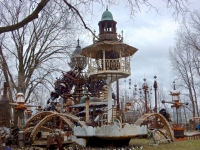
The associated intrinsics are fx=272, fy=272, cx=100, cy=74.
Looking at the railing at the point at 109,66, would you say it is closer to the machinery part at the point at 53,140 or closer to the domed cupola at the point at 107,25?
the domed cupola at the point at 107,25

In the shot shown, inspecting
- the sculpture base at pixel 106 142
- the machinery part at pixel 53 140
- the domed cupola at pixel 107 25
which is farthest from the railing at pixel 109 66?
the machinery part at pixel 53 140

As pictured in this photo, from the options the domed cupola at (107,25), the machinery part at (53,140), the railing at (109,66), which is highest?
the domed cupola at (107,25)

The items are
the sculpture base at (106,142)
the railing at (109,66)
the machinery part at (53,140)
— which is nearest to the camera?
the machinery part at (53,140)

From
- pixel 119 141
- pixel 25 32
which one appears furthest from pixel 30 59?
pixel 119 141

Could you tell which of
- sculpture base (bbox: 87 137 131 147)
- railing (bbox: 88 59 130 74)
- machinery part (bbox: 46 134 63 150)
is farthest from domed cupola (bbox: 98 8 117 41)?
machinery part (bbox: 46 134 63 150)

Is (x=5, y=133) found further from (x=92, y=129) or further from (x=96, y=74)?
(x=96, y=74)

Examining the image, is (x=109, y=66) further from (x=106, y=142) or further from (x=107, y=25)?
(x=106, y=142)

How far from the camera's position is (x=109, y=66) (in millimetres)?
15945

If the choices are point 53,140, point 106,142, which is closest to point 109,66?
point 106,142

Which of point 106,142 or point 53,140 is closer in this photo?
point 53,140

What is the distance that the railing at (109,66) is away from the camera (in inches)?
628

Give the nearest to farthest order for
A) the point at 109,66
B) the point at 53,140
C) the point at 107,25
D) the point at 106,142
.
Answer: the point at 53,140 < the point at 106,142 < the point at 109,66 < the point at 107,25

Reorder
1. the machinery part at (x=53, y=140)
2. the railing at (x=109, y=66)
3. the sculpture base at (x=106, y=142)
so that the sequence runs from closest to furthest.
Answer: the machinery part at (x=53, y=140)
the sculpture base at (x=106, y=142)
the railing at (x=109, y=66)

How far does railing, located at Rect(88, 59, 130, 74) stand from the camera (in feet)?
52.3
